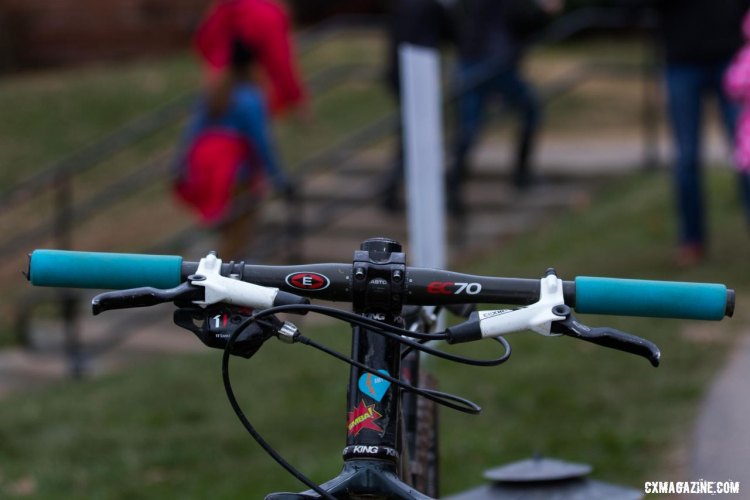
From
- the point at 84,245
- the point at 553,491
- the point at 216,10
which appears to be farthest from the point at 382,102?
the point at 553,491

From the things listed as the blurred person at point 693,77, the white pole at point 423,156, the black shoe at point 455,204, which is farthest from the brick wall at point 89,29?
the white pole at point 423,156

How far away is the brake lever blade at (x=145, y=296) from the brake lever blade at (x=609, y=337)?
64cm

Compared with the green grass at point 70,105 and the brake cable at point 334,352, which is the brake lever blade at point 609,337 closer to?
the brake cable at point 334,352

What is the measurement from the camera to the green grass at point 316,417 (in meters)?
5.07

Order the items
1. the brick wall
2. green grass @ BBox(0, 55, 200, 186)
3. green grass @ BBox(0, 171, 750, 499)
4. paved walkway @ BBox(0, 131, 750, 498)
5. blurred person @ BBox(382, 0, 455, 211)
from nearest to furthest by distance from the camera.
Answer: paved walkway @ BBox(0, 131, 750, 498) → green grass @ BBox(0, 171, 750, 499) → blurred person @ BBox(382, 0, 455, 211) → green grass @ BBox(0, 55, 200, 186) → the brick wall

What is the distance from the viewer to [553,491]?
10.0 ft

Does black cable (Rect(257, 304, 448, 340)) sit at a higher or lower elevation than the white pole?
lower

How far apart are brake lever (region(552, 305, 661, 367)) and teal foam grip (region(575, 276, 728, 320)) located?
2.3 inches

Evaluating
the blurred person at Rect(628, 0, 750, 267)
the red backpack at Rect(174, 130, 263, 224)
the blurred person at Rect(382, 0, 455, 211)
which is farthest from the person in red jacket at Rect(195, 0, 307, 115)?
the blurred person at Rect(628, 0, 750, 267)

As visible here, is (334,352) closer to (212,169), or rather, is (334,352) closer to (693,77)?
(693,77)

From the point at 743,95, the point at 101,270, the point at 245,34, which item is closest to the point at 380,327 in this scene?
the point at 101,270

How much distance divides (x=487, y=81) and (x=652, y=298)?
7.68 metres

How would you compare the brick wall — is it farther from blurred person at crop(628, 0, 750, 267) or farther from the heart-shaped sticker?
the heart-shaped sticker

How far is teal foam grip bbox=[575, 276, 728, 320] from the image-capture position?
2145mm
